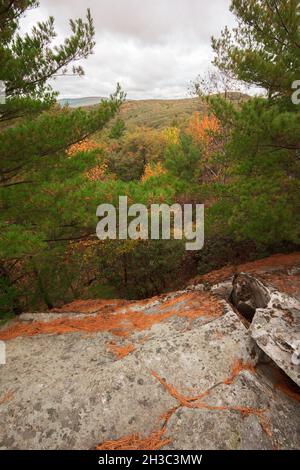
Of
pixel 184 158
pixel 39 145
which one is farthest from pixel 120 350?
pixel 184 158

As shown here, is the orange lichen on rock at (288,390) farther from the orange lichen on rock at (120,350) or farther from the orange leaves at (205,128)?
the orange leaves at (205,128)

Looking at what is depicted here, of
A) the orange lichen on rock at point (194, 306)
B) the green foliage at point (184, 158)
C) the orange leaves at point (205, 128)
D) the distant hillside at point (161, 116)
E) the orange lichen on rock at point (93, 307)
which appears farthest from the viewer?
the distant hillside at point (161, 116)

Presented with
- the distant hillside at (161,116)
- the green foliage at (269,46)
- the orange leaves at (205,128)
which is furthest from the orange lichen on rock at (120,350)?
the distant hillside at (161,116)

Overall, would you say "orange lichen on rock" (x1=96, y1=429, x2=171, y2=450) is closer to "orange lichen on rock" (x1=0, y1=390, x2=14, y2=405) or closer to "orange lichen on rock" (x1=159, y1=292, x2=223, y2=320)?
"orange lichen on rock" (x1=0, y1=390, x2=14, y2=405)

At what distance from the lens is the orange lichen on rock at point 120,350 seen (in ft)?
16.3

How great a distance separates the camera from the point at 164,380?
4.34 m

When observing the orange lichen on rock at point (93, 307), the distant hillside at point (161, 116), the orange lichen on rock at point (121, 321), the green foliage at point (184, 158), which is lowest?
the orange lichen on rock at point (93, 307)

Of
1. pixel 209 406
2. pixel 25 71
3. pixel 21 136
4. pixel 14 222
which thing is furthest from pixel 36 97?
pixel 209 406

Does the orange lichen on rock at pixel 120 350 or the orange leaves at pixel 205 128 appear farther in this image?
the orange leaves at pixel 205 128

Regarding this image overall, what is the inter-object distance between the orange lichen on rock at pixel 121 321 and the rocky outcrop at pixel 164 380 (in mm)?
43

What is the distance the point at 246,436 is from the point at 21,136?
5.95 meters

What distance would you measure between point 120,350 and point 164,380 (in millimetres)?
1081

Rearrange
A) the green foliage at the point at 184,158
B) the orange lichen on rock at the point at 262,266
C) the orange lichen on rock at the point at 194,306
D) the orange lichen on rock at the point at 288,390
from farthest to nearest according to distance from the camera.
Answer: the green foliage at the point at 184,158
the orange lichen on rock at the point at 262,266
the orange lichen on rock at the point at 194,306
the orange lichen on rock at the point at 288,390

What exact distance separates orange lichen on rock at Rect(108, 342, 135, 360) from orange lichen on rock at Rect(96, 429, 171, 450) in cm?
135
